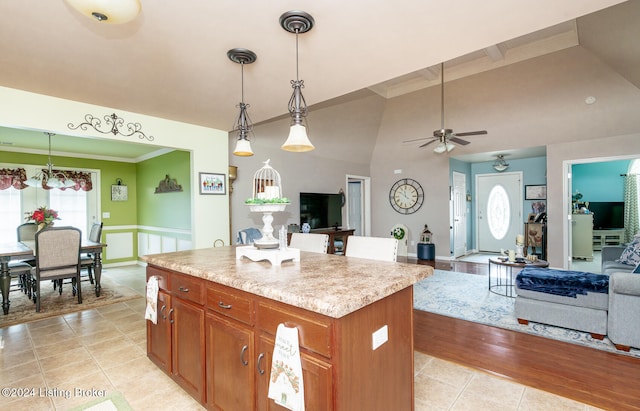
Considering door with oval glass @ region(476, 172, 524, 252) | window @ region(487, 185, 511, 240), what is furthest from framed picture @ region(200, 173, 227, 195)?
window @ region(487, 185, 511, 240)

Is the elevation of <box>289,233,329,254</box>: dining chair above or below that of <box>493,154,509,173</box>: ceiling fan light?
below

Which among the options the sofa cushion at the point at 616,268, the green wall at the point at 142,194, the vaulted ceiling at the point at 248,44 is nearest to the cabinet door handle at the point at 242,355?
the vaulted ceiling at the point at 248,44

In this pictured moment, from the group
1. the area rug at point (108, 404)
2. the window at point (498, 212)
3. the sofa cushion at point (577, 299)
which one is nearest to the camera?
the area rug at point (108, 404)

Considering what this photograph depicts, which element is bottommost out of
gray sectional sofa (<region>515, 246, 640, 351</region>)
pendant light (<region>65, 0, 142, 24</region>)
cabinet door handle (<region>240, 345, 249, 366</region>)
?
gray sectional sofa (<region>515, 246, 640, 351</region>)

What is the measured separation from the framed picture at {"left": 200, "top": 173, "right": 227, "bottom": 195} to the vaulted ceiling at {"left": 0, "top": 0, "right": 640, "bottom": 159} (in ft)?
3.34

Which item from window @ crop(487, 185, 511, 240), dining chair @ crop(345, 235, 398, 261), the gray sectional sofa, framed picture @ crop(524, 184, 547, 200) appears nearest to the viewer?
dining chair @ crop(345, 235, 398, 261)

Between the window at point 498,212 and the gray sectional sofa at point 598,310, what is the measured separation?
4942mm

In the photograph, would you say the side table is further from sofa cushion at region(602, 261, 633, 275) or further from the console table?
the console table

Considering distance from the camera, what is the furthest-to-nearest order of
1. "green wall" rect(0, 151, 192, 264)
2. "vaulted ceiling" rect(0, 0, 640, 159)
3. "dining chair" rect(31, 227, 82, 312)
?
"green wall" rect(0, 151, 192, 264) < "dining chair" rect(31, 227, 82, 312) < "vaulted ceiling" rect(0, 0, 640, 159)

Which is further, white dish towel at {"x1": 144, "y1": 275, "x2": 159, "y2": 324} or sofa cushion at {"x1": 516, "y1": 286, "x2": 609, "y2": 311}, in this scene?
sofa cushion at {"x1": 516, "y1": 286, "x2": 609, "y2": 311}

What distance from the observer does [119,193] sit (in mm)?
6652

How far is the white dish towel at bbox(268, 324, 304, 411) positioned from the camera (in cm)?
121

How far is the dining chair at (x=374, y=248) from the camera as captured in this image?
2186 mm

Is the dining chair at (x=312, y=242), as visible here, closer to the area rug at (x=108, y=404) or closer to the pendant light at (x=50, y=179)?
the area rug at (x=108, y=404)
